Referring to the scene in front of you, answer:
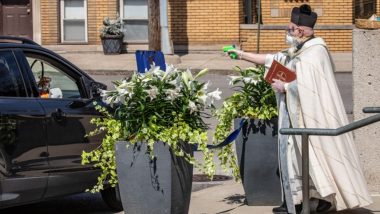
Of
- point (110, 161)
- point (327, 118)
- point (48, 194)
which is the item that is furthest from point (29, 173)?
point (327, 118)

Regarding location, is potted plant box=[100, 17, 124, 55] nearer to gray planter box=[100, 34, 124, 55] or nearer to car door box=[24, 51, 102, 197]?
gray planter box=[100, 34, 124, 55]

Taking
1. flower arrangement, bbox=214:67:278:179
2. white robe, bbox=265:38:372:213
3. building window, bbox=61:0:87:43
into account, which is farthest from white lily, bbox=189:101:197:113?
building window, bbox=61:0:87:43

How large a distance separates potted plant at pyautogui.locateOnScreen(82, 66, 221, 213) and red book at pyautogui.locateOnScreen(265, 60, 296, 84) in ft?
1.69

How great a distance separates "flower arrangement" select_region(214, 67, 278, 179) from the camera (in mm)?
8406

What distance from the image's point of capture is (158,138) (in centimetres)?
716

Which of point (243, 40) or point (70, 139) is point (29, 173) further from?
point (243, 40)

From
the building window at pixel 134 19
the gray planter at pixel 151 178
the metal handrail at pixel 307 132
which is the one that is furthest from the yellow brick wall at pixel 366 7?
the metal handrail at pixel 307 132

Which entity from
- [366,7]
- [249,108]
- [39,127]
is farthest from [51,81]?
[366,7]

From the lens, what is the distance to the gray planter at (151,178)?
283 inches

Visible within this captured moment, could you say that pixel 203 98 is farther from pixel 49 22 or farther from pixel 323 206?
pixel 49 22

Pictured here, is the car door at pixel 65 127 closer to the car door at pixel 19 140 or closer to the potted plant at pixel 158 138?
the car door at pixel 19 140

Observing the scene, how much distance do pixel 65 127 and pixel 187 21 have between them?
19.6 meters

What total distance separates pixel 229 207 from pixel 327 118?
1.56m

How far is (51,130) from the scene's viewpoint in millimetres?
8211
